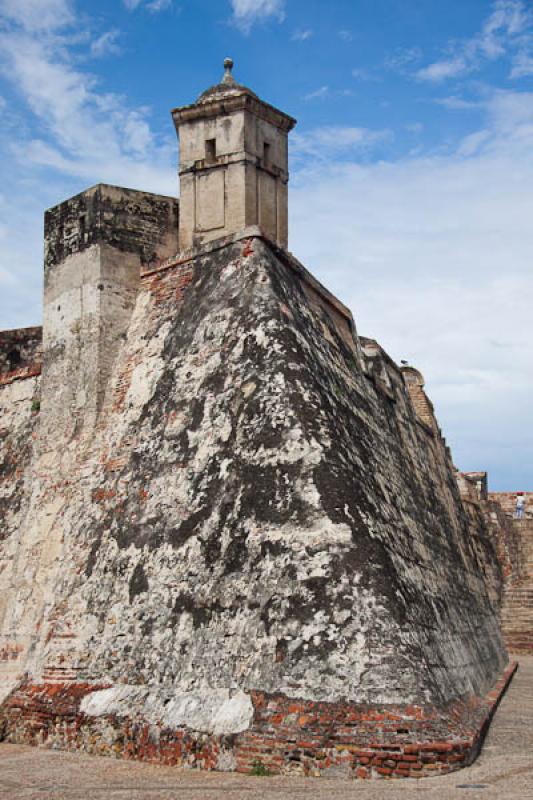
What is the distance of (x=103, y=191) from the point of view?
466 inches

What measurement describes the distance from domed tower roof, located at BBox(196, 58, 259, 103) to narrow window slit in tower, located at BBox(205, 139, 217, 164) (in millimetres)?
498

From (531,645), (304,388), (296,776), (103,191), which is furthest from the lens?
(531,645)

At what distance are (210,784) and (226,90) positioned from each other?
8.68 metres

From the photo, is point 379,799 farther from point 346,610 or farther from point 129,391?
point 129,391

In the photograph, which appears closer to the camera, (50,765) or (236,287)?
(50,765)

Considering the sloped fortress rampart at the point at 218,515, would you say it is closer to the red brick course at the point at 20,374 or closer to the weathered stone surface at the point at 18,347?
the red brick course at the point at 20,374

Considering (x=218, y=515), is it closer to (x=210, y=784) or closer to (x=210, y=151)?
(x=210, y=784)

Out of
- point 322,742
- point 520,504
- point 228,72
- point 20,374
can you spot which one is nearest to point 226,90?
point 228,72

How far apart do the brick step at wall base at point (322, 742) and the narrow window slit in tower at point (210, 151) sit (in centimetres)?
715

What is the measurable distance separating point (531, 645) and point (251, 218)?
15.7m

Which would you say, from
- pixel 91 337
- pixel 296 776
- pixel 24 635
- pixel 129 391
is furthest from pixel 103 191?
pixel 296 776

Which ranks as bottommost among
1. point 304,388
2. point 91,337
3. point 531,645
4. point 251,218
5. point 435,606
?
point 531,645

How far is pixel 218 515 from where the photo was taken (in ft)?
28.8

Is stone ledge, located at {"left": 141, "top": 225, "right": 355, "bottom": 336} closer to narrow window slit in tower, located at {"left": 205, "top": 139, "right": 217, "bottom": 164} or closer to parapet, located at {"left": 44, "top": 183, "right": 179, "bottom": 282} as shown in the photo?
parapet, located at {"left": 44, "top": 183, "right": 179, "bottom": 282}
